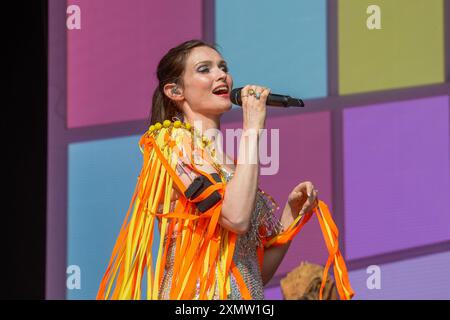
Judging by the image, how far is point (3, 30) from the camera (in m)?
3.63

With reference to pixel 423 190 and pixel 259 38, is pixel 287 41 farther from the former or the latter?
pixel 423 190

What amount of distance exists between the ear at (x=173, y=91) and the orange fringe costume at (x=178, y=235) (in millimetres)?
82

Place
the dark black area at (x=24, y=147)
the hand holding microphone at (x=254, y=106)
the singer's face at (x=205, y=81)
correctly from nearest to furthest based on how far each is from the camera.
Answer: the hand holding microphone at (x=254, y=106) → the singer's face at (x=205, y=81) → the dark black area at (x=24, y=147)

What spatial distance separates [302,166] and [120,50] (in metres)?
0.78

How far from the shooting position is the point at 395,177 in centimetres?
369

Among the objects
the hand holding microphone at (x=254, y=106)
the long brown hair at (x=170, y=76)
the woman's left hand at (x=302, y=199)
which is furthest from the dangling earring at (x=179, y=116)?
the woman's left hand at (x=302, y=199)

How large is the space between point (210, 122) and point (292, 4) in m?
1.11

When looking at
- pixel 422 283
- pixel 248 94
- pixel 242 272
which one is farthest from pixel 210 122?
pixel 422 283

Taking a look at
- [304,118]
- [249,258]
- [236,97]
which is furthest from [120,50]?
[249,258]

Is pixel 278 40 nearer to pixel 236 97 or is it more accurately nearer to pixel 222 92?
pixel 222 92

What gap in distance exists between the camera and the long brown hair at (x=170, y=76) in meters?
2.81

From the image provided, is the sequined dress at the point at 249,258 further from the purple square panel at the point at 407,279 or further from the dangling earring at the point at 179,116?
the purple square panel at the point at 407,279

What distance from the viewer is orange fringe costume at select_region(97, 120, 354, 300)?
260 centimetres

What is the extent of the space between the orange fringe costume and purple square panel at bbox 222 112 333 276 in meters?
0.92
